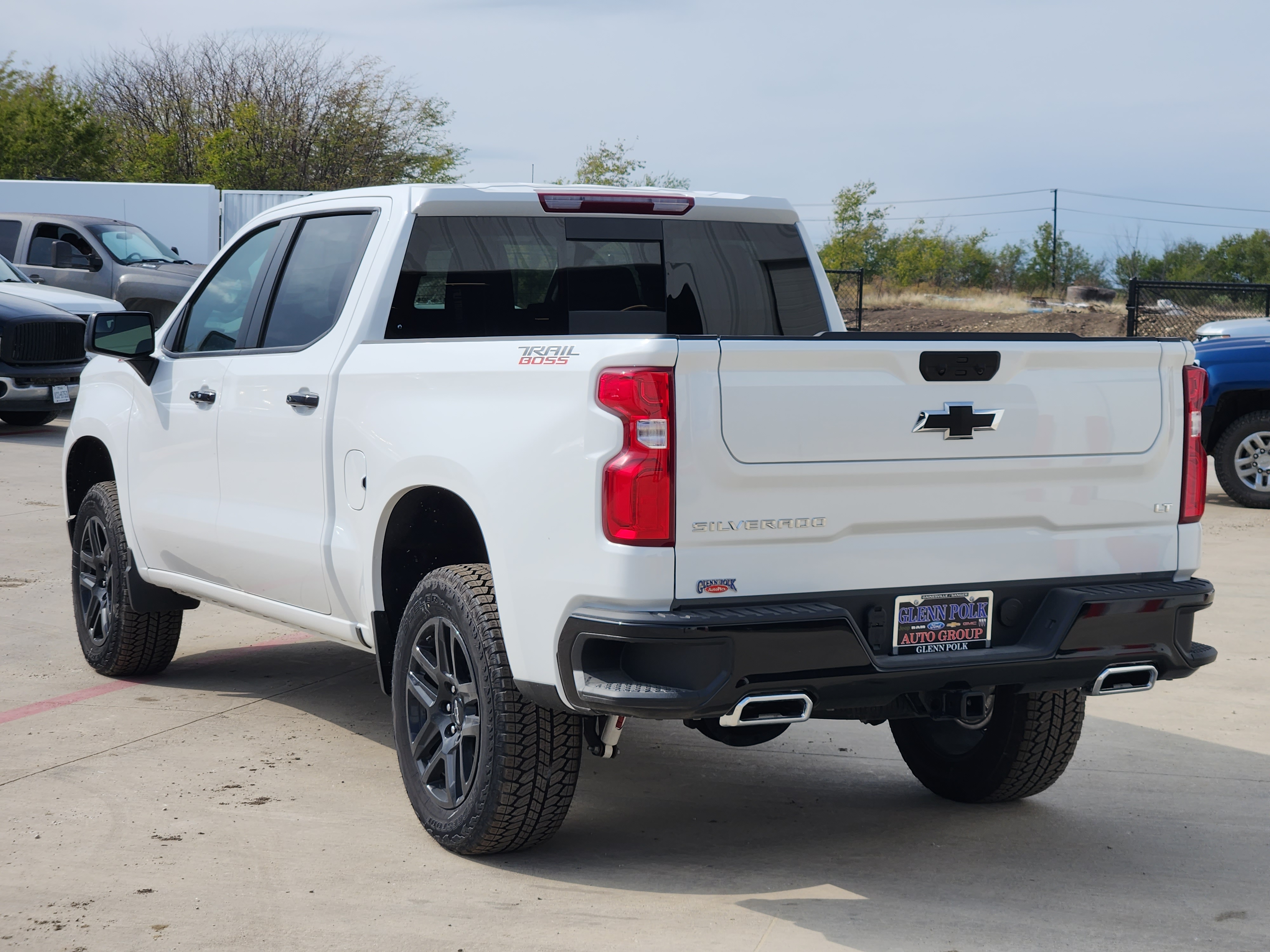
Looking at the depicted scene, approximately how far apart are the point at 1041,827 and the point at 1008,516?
132 centimetres

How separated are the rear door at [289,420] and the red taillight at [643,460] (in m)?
1.59

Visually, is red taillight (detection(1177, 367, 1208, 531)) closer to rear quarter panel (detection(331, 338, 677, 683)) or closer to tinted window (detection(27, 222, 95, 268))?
rear quarter panel (detection(331, 338, 677, 683))

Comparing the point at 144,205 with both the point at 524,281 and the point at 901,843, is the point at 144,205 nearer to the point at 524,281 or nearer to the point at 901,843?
the point at 524,281

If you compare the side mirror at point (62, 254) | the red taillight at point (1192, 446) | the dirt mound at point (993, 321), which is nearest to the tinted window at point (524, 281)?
the red taillight at point (1192, 446)

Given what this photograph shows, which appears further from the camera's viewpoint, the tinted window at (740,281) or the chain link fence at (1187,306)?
the chain link fence at (1187,306)

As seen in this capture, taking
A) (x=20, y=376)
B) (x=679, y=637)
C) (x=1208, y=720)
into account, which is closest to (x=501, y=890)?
(x=679, y=637)

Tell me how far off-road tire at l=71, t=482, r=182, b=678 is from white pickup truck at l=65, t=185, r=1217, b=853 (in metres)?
0.99

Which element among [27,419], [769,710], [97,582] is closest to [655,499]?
[769,710]

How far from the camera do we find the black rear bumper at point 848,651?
11.9 ft

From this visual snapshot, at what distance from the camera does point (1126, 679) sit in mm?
4172

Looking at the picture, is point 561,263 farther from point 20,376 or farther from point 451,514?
point 20,376

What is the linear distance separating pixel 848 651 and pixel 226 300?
3.25 metres

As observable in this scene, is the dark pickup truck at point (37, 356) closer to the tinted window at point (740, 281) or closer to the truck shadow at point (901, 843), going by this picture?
the truck shadow at point (901, 843)

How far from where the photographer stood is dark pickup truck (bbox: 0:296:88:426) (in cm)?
1552
